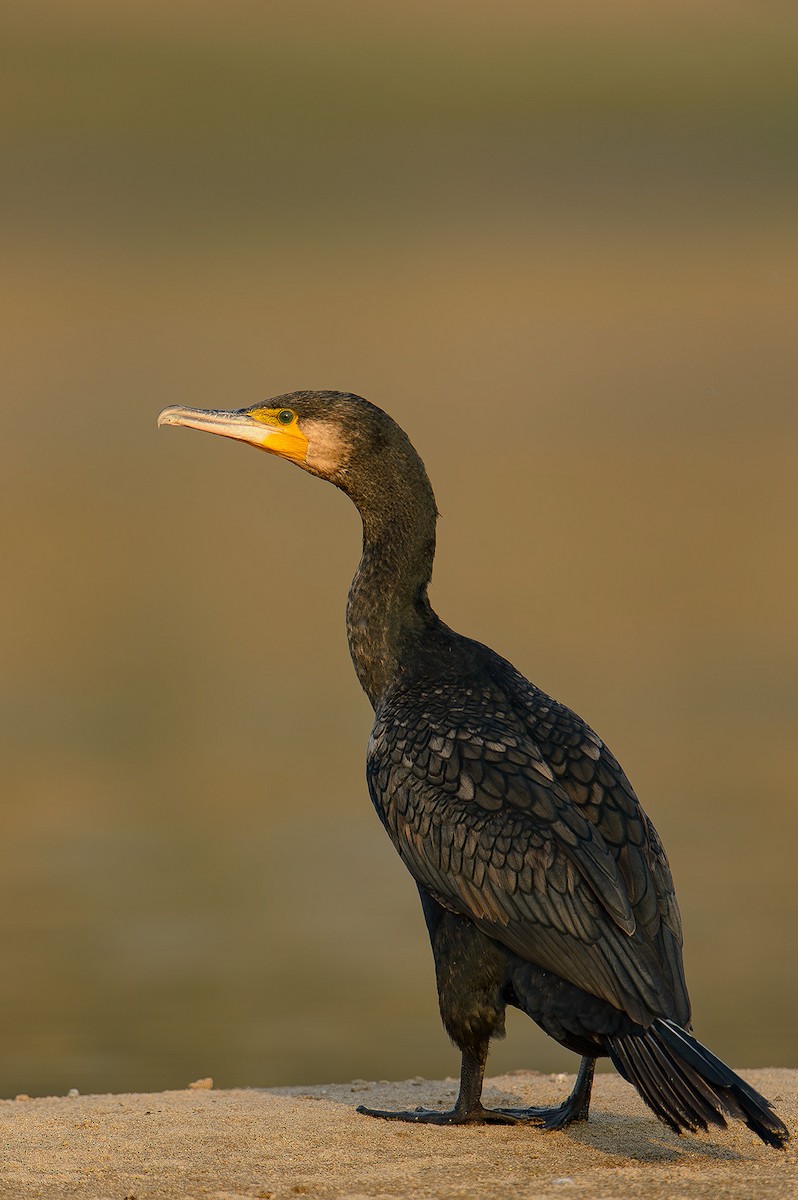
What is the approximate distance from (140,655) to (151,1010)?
8504mm

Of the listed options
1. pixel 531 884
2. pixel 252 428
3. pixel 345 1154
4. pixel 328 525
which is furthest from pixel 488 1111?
pixel 328 525

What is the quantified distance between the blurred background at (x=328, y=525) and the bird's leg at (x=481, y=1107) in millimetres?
2221

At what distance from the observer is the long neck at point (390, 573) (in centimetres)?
742

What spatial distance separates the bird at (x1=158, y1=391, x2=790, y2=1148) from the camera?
5957mm

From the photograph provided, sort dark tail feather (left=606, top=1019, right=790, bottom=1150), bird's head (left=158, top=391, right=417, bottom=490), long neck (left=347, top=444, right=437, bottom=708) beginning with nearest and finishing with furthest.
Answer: dark tail feather (left=606, top=1019, right=790, bottom=1150)
long neck (left=347, top=444, right=437, bottom=708)
bird's head (left=158, top=391, right=417, bottom=490)

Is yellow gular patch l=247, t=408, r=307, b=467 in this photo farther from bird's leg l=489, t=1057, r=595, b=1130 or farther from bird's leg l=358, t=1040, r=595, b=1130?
bird's leg l=489, t=1057, r=595, b=1130

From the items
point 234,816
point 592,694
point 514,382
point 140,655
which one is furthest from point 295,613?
point 514,382

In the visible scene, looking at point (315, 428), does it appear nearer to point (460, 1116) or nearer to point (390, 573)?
point (390, 573)

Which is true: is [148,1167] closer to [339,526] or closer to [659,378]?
[339,526]

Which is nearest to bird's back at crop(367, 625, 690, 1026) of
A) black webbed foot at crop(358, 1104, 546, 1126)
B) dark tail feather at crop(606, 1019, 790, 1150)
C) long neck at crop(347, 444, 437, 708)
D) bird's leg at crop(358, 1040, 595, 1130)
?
dark tail feather at crop(606, 1019, 790, 1150)

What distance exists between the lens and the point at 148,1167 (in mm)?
6129

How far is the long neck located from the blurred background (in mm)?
2475

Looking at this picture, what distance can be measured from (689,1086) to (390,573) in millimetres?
2525

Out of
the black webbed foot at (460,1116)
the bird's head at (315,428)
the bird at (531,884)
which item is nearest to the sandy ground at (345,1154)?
the black webbed foot at (460,1116)
